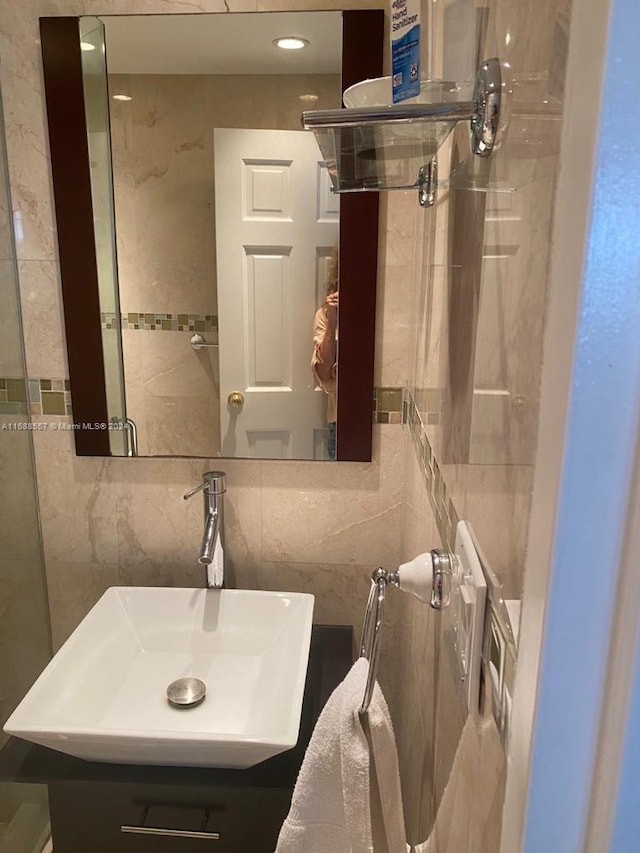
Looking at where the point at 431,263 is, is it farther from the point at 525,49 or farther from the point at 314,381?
the point at 525,49

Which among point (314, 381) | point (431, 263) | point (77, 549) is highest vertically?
point (431, 263)

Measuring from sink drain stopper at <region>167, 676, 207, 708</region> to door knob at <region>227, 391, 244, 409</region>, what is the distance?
0.56m

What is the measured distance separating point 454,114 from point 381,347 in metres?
0.85

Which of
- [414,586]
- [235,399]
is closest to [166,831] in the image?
[414,586]

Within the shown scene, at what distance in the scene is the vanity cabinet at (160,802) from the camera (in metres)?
1.09

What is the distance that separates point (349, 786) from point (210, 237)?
3.40ft

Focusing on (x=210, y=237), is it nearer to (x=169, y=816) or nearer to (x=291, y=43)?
(x=291, y=43)

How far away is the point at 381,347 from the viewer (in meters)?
1.44

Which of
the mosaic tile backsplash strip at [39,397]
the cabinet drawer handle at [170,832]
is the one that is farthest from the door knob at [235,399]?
the cabinet drawer handle at [170,832]

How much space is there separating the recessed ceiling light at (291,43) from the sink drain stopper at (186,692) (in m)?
1.21

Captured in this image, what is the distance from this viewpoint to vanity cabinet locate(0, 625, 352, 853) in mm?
1093

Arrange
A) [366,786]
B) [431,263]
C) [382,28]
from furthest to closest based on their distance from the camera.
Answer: [382,28] < [431,263] < [366,786]

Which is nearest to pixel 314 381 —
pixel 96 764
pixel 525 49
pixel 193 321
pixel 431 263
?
pixel 193 321

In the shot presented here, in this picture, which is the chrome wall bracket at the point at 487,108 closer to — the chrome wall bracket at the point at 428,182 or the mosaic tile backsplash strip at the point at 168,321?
the chrome wall bracket at the point at 428,182
